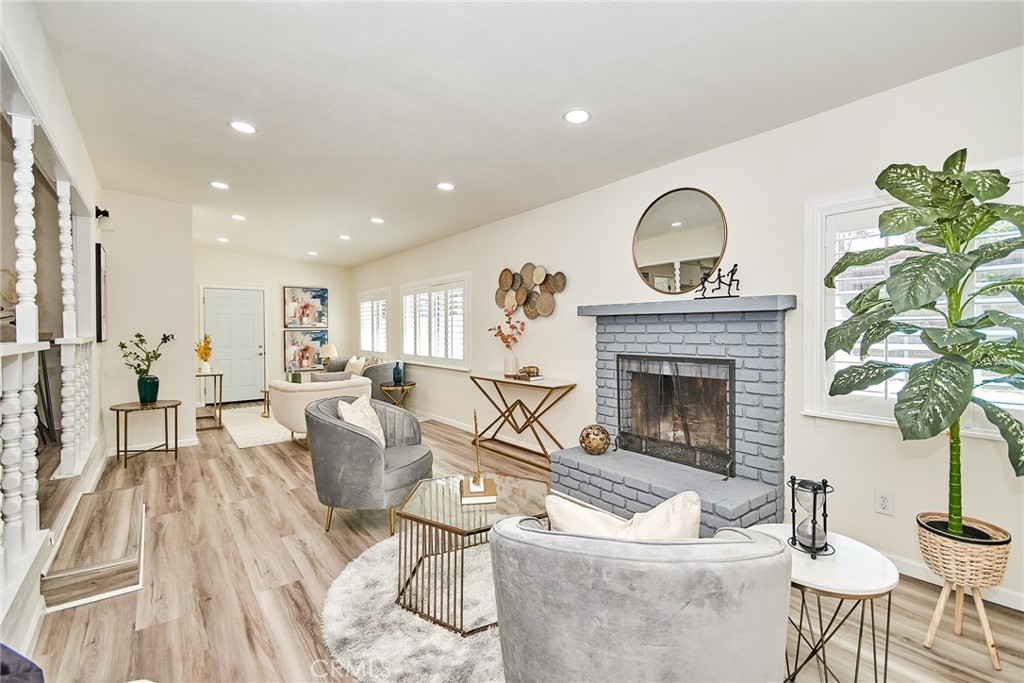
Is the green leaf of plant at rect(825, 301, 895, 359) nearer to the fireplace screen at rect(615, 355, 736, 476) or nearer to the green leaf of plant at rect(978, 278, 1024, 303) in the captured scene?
the green leaf of plant at rect(978, 278, 1024, 303)

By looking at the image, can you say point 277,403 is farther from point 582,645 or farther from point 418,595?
point 582,645

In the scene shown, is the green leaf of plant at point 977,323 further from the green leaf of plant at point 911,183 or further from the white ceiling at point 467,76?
the white ceiling at point 467,76

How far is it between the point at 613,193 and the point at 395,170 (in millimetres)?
1812

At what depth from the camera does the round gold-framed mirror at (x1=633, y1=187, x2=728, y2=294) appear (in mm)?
3385

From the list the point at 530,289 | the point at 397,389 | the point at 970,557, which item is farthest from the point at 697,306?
the point at 397,389

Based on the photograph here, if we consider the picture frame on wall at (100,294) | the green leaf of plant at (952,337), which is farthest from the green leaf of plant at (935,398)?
the picture frame on wall at (100,294)

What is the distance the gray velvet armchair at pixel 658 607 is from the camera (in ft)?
3.43

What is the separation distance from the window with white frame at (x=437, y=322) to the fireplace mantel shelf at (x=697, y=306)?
2.29 metres

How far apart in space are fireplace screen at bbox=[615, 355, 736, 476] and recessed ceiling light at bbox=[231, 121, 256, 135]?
121 inches

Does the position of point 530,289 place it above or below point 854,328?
above

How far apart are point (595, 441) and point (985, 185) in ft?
8.39

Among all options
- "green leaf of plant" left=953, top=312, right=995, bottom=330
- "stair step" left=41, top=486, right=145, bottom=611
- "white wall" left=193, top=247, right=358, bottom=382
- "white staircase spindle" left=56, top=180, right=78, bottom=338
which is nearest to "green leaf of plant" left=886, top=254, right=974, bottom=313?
"green leaf of plant" left=953, top=312, right=995, bottom=330

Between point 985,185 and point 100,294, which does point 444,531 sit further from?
point 100,294

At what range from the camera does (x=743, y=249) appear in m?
3.21
